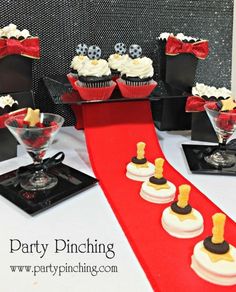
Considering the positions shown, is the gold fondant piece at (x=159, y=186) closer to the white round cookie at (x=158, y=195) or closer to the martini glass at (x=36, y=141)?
the white round cookie at (x=158, y=195)

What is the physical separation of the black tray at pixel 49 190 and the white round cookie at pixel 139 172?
78 millimetres

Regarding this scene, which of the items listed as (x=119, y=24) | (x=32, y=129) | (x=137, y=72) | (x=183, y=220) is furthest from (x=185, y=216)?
(x=119, y=24)

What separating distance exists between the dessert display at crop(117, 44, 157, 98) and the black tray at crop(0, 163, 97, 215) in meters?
0.25

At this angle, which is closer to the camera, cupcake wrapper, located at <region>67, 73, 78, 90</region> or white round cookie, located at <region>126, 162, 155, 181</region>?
white round cookie, located at <region>126, 162, 155, 181</region>

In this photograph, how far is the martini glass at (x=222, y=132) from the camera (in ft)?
2.71

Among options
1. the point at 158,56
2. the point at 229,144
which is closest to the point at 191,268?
the point at 229,144

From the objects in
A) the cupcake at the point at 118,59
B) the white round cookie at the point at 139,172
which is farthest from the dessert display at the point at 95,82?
the white round cookie at the point at 139,172

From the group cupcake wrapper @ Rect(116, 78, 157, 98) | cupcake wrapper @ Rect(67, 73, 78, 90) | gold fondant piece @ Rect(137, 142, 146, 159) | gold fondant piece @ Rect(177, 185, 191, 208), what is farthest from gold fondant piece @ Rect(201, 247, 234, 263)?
cupcake wrapper @ Rect(67, 73, 78, 90)

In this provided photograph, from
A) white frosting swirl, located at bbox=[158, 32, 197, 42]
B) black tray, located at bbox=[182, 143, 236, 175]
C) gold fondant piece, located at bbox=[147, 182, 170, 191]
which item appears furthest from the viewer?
white frosting swirl, located at bbox=[158, 32, 197, 42]

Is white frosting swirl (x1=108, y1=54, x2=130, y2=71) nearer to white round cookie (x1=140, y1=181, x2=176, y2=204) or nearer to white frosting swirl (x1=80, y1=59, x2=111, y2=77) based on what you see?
white frosting swirl (x1=80, y1=59, x2=111, y2=77)

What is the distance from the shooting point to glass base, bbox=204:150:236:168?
86 centimetres

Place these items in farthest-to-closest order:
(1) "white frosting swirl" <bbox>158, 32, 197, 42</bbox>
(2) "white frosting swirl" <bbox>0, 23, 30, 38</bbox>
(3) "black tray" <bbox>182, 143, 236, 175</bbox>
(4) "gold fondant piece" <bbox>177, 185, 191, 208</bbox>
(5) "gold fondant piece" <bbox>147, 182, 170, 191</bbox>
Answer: (1) "white frosting swirl" <bbox>158, 32, 197, 42</bbox>
(2) "white frosting swirl" <bbox>0, 23, 30, 38</bbox>
(3) "black tray" <bbox>182, 143, 236, 175</bbox>
(5) "gold fondant piece" <bbox>147, 182, 170, 191</bbox>
(4) "gold fondant piece" <bbox>177, 185, 191, 208</bbox>

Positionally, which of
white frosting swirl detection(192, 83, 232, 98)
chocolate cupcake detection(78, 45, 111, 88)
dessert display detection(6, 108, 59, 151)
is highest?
chocolate cupcake detection(78, 45, 111, 88)

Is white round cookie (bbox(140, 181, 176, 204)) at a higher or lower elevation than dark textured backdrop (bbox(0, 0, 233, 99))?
lower
